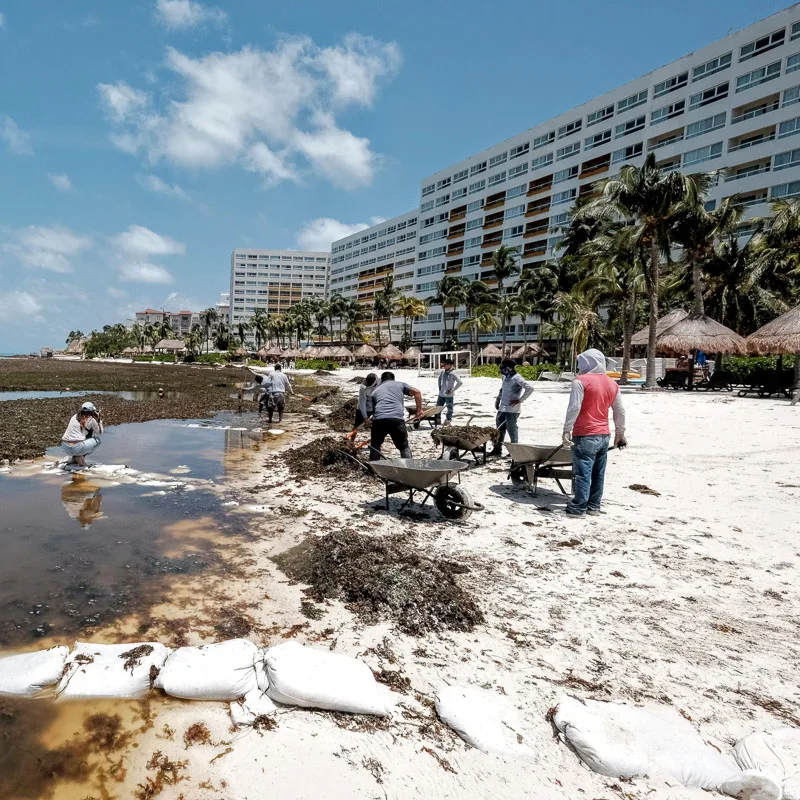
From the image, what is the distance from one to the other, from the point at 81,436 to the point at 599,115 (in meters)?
65.9

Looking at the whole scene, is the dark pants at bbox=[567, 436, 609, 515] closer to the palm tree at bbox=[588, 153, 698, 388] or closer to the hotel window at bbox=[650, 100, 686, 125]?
the palm tree at bbox=[588, 153, 698, 388]

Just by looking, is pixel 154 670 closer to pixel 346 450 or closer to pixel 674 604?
pixel 674 604

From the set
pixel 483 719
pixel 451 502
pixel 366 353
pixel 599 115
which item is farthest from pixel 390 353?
pixel 483 719

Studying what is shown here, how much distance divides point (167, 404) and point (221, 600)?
1972 cm

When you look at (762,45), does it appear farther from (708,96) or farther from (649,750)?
(649,750)

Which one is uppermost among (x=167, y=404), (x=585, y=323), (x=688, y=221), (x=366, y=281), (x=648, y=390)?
(x=366, y=281)

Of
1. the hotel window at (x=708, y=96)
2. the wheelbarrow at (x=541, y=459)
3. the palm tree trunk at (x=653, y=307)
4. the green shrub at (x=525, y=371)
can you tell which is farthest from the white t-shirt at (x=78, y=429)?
Result: the hotel window at (x=708, y=96)

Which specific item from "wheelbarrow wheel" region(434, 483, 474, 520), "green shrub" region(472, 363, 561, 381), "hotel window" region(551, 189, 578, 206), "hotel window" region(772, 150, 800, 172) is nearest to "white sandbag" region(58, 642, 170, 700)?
"wheelbarrow wheel" region(434, 483, 474, 520)

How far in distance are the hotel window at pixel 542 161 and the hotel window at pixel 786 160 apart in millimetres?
28084

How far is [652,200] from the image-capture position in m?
22.7

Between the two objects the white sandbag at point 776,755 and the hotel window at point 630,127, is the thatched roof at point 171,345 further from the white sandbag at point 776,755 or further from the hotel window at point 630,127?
the white sandbag at point 776,755

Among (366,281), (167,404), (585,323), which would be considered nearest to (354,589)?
(167,404)

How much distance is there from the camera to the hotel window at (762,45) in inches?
1591

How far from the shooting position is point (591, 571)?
5.06 m
